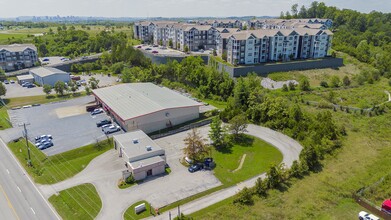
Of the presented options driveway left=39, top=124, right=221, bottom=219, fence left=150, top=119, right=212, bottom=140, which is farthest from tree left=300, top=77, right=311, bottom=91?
driveway left=39, top=124, right=221, bottom=219

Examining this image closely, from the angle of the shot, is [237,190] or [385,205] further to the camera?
[237,190]

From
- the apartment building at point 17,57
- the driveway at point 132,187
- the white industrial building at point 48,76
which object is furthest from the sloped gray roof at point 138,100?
the apartment building at point 17,57

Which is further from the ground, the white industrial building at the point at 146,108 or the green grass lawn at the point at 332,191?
the white industrial building at the point at 146,108

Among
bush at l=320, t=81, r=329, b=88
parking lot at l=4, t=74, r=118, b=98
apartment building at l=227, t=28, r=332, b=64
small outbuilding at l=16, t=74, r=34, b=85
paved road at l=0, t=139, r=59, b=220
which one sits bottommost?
paved road at l=0, t=139, r=59, b=220

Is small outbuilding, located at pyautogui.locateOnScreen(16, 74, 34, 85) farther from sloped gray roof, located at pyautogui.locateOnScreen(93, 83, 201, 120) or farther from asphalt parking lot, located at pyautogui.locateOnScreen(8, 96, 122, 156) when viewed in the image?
sloped gray roof, located at pyautogui.locateOnScreen(93, 83, 201, 120)

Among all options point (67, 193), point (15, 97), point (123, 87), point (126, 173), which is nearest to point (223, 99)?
point (123, 87)

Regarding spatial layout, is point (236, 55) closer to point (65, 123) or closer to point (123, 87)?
point (123, 87)

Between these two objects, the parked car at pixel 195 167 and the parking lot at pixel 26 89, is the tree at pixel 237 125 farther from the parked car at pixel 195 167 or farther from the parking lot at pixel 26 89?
the parking lot at pixel 26 89
